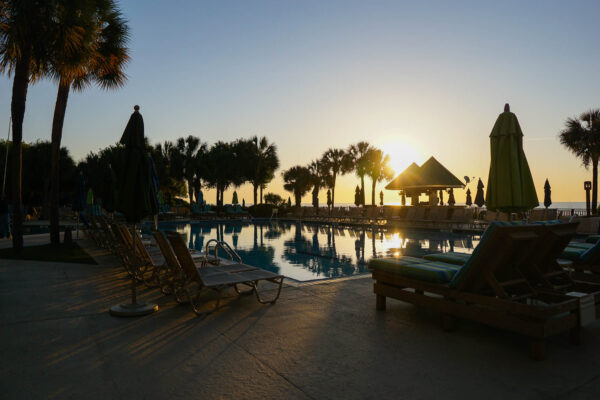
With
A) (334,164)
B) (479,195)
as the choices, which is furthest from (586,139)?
(334,164)

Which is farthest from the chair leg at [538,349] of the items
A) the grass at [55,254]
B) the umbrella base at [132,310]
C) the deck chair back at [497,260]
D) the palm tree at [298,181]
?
the palm tree at [298,181]

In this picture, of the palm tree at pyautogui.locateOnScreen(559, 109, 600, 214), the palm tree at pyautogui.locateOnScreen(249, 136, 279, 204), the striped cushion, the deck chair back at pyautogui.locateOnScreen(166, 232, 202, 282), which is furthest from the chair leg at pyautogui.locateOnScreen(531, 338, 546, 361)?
the palm tree at pyautogui.locateOnScreen(249, 136, 279, 204)

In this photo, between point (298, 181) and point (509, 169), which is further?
point (298, 181)

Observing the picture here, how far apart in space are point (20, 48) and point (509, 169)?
9.07 m

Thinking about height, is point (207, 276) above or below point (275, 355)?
above

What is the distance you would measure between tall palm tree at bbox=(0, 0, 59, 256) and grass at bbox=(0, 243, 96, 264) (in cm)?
37

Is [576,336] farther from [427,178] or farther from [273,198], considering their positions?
[273,198]

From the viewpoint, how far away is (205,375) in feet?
7.86

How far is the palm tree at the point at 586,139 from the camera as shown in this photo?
71.9 feet

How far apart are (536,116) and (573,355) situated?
1195 centimetres

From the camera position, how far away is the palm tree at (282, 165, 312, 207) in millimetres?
45375

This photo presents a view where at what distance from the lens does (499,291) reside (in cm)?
289

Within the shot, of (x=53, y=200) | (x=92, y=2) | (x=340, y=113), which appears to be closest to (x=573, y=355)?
(x=92, y=2)

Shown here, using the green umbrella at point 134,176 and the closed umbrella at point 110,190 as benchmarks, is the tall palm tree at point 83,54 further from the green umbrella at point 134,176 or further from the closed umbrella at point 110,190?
the green umbrella at point 134,176
